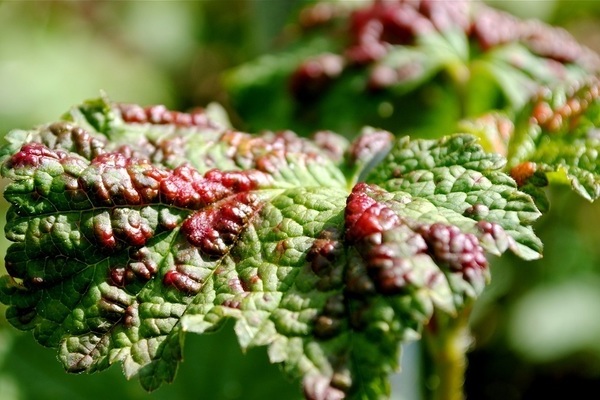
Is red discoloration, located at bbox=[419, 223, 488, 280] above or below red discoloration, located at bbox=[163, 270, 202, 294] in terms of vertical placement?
above

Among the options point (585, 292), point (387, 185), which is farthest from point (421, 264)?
point (585, 292)

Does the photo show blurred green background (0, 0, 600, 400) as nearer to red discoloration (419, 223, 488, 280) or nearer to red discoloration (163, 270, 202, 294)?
red discoloration (163, 270, 202, 294)

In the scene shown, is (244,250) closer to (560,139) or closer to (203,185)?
(203,185)

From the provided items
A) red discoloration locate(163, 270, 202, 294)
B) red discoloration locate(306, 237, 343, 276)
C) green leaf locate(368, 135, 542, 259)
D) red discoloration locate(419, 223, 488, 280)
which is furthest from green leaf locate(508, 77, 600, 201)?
red discoloration locate(163, 270, 202, 294)

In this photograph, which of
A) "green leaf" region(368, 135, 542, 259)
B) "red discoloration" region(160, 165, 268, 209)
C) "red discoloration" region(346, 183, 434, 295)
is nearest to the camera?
"red discoloration" region(346, 183, 434, 295)

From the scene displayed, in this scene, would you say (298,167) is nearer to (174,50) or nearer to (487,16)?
(487,16)

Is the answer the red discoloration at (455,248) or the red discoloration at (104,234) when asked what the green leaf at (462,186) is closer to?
the red discoloration at (455,248)

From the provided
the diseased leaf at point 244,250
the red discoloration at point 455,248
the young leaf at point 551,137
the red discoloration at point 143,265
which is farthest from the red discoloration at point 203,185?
the young leaf at point 551,137

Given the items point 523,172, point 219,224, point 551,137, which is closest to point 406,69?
point 551,137
